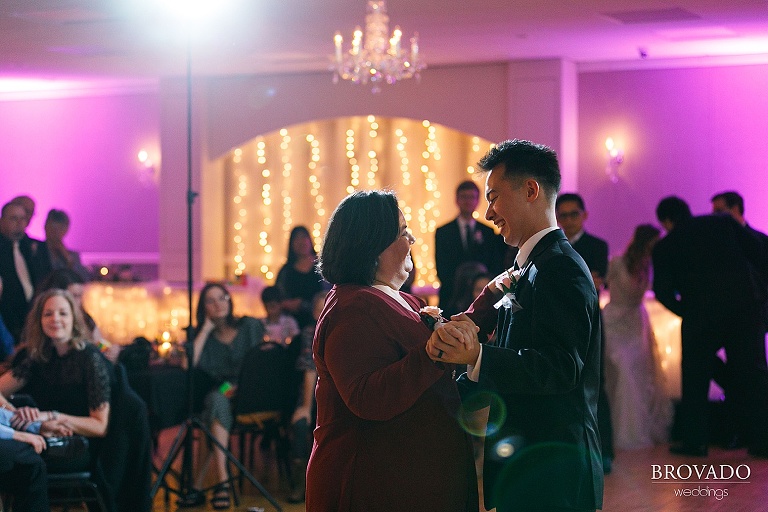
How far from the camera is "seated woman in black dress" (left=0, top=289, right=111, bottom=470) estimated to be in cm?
441

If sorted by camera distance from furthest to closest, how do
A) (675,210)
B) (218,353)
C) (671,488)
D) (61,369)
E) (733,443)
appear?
1. (675,210)
2. (733,443)
3. (218,353)
4. (671,488)
5. (61,369)

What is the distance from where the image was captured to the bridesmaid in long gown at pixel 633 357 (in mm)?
6941

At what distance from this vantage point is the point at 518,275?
7.45 feet

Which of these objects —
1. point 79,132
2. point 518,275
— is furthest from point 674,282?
point 79,132

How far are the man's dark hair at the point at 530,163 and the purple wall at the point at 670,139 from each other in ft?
23.2

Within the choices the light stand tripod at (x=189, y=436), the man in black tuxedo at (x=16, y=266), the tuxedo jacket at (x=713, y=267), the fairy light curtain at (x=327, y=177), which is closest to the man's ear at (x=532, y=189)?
the light stand tripod at (x=189, y=436)

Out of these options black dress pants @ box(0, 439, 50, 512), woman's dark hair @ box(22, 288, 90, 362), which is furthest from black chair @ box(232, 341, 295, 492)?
black dress pants @ box(0, 439, 50, 512)

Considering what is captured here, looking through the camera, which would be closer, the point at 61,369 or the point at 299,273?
the point at 61,369

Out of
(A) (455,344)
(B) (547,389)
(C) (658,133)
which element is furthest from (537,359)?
(C) (658,133)

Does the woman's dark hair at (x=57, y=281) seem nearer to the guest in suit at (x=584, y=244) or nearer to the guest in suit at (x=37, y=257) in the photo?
the guest in suit at (x=37, y=257)

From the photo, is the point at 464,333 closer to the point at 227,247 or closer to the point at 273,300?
the point at 273,300

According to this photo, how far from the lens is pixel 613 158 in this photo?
30.0 feet

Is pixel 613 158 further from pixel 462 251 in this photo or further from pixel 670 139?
pixel 462 251

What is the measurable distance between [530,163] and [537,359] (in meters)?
0.46
